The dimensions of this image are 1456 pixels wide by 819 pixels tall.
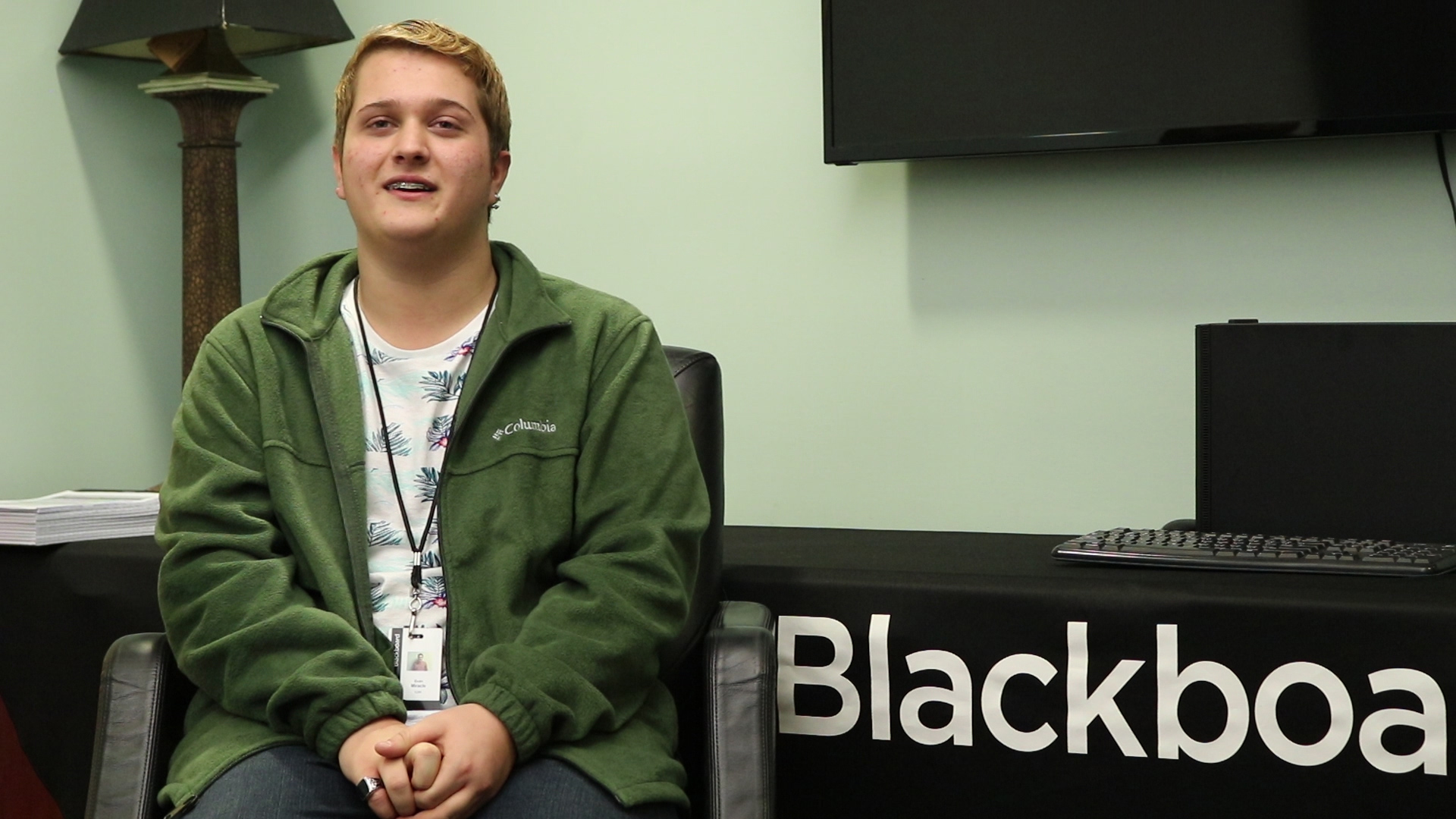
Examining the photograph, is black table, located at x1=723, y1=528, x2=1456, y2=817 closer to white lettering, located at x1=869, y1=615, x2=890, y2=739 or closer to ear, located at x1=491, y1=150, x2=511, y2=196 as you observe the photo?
white lettering, located at x1=869, y1=615, x2=890, y2=739

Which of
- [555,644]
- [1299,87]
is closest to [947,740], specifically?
[555,644]

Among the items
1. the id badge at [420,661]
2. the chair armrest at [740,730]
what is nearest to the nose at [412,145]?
the id badge at [420,661]

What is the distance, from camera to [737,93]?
7.48 ft

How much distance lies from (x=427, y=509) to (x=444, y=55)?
1.55ft

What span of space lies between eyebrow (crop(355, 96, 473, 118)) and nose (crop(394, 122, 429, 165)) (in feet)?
0.07

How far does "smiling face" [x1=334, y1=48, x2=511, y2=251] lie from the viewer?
1428 millimetres

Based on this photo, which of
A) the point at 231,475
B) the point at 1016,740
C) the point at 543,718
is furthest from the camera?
the point at 1016,740

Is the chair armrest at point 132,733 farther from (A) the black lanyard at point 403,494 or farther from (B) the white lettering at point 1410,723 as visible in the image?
(B) the white lettering at point 1410,723

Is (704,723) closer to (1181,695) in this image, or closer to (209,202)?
(1181,695)

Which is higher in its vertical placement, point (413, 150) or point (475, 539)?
point (413, 150)

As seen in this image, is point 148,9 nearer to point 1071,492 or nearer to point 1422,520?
point 1071,492

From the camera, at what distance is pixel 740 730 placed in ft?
4.23

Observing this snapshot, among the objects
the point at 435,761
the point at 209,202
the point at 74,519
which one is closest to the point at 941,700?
the point at 435,761

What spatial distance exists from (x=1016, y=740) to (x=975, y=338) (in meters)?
0.73
